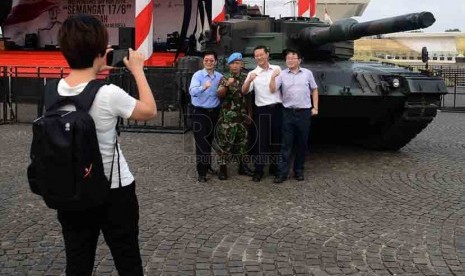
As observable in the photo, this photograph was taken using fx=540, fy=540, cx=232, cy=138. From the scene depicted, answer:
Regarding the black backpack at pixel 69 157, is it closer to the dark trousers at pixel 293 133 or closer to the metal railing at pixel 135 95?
the dark trousers at pixel 293 133

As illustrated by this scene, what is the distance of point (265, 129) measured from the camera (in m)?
6.61

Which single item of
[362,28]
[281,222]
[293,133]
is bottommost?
[281,222]

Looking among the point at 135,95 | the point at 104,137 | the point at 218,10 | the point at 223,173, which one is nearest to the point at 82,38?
the point at 104,137

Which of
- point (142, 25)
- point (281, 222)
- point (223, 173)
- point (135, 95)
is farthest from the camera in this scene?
point (142, 25)

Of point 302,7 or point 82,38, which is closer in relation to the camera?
point 82,38

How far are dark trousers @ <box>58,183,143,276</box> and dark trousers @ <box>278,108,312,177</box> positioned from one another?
4065 millimetres

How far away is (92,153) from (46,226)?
265 centimetres

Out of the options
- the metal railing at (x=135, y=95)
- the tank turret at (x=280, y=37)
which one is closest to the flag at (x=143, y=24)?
the metal railing at (x=135, y=95)

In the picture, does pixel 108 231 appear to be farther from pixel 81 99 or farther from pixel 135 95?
pixel 135 95

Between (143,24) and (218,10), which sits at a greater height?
(218,10)

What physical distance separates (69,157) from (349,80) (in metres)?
5.88

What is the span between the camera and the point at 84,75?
256cm

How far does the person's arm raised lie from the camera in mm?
2561

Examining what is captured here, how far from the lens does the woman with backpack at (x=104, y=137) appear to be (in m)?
2.46
